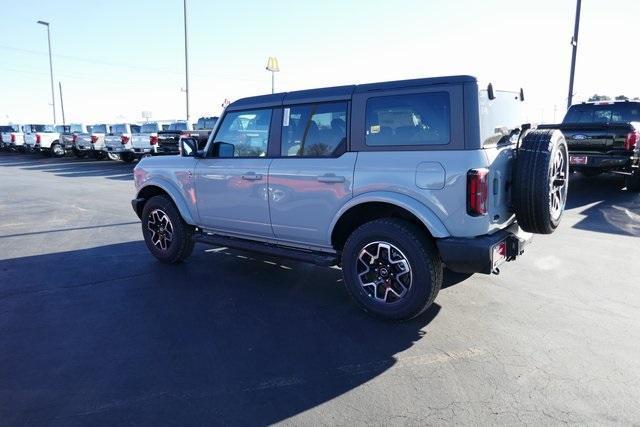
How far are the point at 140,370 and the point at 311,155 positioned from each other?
7.68 feet

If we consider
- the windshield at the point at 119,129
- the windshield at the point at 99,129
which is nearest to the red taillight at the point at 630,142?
the windshield at the point at 119,129

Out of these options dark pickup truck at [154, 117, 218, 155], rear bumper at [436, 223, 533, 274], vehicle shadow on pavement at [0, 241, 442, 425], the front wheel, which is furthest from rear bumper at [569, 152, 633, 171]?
the front wheel

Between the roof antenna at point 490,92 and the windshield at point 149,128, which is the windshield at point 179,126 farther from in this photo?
the roof antenna at point 490,92

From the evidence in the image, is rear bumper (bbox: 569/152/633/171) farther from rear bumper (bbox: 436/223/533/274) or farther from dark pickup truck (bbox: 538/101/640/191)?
rear bumper (bbox: 436/223/533/274)

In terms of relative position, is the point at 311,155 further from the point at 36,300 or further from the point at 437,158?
the point at 36,300

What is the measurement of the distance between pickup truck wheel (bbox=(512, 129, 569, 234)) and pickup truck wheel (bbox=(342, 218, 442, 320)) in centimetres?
81

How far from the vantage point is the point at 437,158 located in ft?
12.1

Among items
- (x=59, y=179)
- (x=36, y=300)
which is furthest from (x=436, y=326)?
(x=59, y=179)

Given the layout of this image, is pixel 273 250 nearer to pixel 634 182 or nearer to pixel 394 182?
pixel 394 182

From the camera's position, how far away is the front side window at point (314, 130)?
4.35 m

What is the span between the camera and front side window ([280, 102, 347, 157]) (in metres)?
4.35

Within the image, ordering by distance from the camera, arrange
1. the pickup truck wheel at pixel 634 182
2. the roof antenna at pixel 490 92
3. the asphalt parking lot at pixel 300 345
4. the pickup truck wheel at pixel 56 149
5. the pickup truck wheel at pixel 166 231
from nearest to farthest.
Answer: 1. the asphalt parking lot at pixel 300 345
2. the roof antenna at pixel 490 92
3. the pickup truck wheel at pixel 166 231
4. the pickup truck wheel at pixel 634 182
5. the pickup truck wheel at pixel 56 149

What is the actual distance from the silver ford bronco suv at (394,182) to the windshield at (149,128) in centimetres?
1723

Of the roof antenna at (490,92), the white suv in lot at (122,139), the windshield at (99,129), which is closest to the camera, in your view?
the roof antenna at (490,92)
